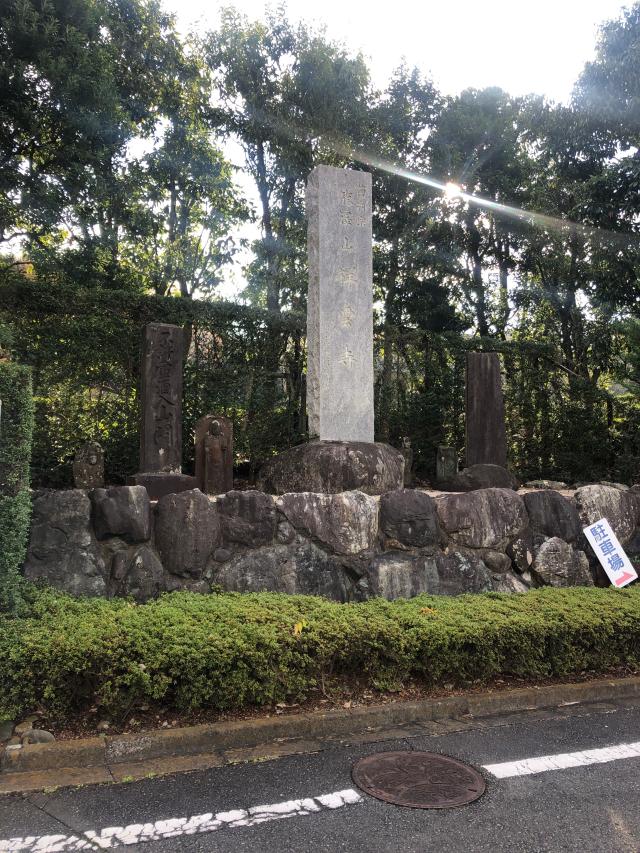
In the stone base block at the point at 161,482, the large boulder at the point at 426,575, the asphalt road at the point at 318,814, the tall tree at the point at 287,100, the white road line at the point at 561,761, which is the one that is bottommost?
the white road line at the point at 561,761

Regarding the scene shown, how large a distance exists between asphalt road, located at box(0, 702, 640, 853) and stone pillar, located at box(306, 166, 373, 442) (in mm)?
4180

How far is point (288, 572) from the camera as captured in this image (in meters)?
4.89

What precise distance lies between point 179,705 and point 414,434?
25.9ft

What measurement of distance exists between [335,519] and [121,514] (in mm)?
1630

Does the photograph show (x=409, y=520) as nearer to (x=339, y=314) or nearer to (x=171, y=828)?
(x=339, y=314)

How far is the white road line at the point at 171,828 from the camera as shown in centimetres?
245

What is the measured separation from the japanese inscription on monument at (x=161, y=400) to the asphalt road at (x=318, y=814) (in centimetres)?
461

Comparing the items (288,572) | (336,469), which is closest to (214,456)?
(336,469)

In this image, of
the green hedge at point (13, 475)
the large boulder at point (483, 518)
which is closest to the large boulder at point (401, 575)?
the large boulder at point (483, 518)

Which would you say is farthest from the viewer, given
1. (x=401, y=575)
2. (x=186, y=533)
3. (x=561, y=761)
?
(x=401, y=575)

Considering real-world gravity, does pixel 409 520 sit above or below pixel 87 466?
below

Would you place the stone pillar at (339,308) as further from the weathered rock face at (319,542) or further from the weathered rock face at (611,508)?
the weathered rock face at (611,508)

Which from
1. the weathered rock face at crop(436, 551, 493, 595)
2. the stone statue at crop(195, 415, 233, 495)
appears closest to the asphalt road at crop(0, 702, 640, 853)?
the weathered rock face at crop(436, 551, 493, 595)

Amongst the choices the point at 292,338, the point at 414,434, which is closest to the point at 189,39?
the point at 292,338
